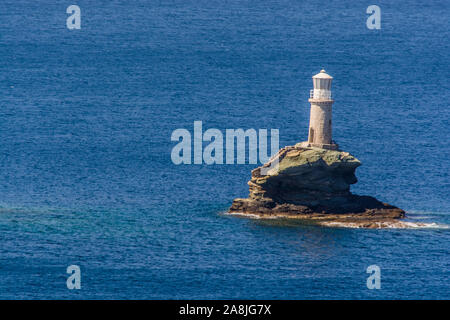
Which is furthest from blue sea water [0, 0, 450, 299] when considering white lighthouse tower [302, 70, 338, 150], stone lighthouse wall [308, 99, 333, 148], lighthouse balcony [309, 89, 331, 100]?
lighthouse balcony [309, 89, 331, 100]

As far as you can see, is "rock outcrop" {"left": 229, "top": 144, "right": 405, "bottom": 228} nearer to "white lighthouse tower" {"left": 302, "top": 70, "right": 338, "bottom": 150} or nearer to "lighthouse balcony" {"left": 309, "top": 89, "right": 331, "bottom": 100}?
"white lighthouse tower" {"left": 302, "top": 70, "right": 338, "bottom": 150}

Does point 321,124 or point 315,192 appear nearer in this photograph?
point 315,192

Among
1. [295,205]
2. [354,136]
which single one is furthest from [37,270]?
[354,136]

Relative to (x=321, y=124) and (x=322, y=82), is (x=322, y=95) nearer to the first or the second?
(x=322, y=82)

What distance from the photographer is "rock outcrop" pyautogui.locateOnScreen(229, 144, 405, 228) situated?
437 feet

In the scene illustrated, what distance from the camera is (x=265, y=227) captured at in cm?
13325

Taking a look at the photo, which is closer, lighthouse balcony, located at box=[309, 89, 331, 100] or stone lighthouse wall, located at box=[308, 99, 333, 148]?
lighthouse balcony, located at box=[309, 89, 331, 100]

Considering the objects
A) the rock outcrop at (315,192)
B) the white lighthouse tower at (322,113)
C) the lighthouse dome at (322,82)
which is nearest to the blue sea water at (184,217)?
the rock outcrop at (315,192)

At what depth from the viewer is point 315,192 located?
134625mm

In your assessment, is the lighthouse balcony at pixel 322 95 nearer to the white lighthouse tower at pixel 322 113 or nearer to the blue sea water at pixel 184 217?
the white lighthouse tower at pixel 322 113

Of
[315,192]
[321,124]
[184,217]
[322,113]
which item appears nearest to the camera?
[315,192]

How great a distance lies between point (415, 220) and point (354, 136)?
4678 centimetres

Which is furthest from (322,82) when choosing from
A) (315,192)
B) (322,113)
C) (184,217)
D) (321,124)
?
(184,217)

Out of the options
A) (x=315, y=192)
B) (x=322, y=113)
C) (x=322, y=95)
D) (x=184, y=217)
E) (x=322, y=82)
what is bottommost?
(x=184, y=217)
